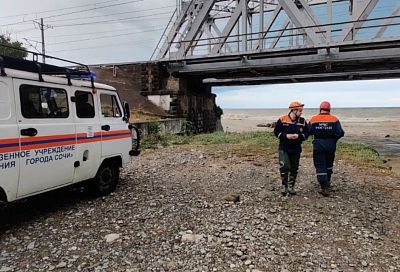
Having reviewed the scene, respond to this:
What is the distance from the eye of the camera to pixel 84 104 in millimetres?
6211

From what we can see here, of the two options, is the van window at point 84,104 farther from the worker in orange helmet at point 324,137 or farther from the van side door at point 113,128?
the worker in orange helmet at point 324,137

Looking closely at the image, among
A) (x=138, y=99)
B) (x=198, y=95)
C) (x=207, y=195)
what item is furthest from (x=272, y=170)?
(x=198, y=95)

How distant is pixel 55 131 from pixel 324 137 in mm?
5072

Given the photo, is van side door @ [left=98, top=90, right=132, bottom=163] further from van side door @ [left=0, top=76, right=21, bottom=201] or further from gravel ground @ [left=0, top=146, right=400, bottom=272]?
van side door @ [left=0, top=76, right=21, bottom=201]

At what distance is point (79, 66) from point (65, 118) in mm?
1412

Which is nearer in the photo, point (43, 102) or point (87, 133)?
point (43, 102)

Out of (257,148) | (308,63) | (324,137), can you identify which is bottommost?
(257,148)

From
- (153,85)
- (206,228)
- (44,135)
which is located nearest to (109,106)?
(44,135)

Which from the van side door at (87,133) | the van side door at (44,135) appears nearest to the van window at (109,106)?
the van side door at (87,133)

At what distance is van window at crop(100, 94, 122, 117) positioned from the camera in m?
6.74

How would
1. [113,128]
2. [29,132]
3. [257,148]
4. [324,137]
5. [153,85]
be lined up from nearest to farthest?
[29,132], [113,128], [324,137], [257,148], [153,85]

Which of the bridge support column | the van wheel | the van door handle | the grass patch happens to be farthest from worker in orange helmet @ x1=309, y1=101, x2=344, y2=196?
the bridge support column

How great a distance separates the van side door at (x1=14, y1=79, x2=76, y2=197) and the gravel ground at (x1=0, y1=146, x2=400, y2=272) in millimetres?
703

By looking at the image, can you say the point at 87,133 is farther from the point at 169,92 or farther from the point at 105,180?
the point at 169,92
